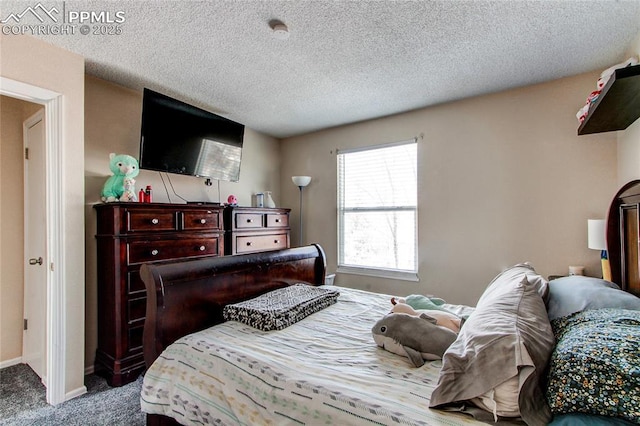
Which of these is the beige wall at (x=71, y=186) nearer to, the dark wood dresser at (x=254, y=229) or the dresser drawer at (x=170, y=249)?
the dresser drawer at (x=170, y=249)

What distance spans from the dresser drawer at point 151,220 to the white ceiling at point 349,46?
1.21 m

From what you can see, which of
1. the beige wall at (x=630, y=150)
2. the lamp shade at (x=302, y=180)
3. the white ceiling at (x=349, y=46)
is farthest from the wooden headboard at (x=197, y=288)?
the beige wall at (x=630, y=150)

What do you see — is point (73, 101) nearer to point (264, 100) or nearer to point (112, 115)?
point (112, 115)

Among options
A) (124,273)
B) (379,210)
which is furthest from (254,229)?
(379,210)

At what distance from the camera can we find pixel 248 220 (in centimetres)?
337

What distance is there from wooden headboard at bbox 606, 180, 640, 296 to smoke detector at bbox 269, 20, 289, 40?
230 cm

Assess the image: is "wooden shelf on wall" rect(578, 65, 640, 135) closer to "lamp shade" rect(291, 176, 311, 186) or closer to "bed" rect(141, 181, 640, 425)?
"bed" rect(141, 181, 640, 425)

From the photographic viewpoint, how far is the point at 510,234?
9.25ft

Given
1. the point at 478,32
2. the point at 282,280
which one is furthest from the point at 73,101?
the point at 478,32

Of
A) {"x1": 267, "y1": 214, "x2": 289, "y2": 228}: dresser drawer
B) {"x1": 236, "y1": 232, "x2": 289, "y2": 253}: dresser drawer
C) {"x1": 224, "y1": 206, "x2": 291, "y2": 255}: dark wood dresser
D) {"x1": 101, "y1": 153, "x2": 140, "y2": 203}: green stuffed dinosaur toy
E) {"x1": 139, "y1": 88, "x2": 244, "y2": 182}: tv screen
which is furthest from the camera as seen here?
{"x1": 267, "y1": 214, "x2": 289, "y2": 228}: dresser drawer

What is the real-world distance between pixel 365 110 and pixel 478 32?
1512mm

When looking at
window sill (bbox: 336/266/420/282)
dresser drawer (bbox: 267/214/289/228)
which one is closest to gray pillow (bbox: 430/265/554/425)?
window sill (bbox: 336/266/420/282)

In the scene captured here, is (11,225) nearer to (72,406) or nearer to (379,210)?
(72,406)

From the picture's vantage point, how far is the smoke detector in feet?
6.10
